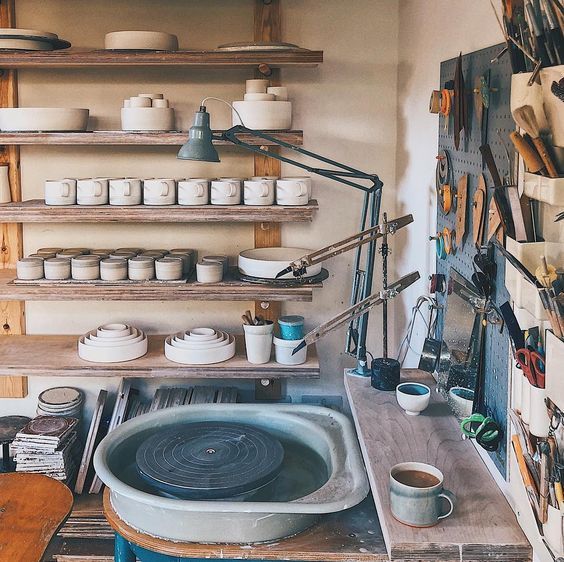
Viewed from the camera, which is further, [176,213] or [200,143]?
[176,213]

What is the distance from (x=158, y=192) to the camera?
287 centimetres

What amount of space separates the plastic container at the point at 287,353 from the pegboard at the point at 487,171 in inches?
34.9

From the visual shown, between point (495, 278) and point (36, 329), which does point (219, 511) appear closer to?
point (495, 278)

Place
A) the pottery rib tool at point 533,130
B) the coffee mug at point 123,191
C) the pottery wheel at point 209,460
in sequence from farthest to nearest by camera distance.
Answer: the coffee mug at point 123,191 < the pottery wheel at point 209,460 < the pottery rib tool at point 533,130

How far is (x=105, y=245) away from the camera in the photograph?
325cm

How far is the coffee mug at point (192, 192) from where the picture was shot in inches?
112

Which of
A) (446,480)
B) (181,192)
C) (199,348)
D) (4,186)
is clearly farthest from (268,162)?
(446,480)

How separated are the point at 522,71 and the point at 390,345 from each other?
6.80 feet

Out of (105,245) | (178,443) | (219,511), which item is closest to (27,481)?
(178,443)

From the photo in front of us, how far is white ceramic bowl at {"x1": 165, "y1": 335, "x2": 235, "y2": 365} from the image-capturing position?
290 cm

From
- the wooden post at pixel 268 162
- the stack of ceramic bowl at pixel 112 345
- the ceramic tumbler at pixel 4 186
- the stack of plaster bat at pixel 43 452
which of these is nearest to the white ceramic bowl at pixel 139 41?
the wooden post at pixel 268 162

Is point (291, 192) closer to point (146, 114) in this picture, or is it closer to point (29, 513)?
point (146, 114)

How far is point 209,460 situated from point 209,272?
88cm

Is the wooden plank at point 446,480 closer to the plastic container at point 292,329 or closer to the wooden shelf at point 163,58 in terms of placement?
the plastic container at point 292,329
